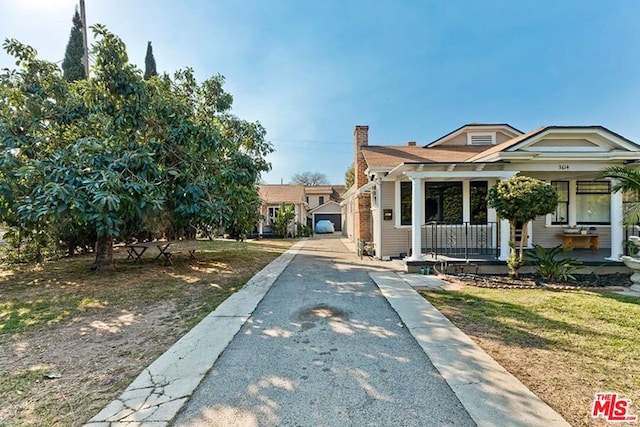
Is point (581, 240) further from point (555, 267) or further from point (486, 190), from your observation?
point (555, 267)

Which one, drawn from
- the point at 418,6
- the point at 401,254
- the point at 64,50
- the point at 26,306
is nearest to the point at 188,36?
the point at 418,6

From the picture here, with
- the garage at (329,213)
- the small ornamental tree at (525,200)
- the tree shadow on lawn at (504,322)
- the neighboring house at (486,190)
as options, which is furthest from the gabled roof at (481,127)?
the garage at (329,213)

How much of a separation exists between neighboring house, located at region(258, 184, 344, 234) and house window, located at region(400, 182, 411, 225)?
11.2m

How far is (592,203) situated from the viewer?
10766mm

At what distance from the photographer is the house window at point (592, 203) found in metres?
10.7

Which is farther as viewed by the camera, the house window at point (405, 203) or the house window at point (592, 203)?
the house window at point (405, 203)

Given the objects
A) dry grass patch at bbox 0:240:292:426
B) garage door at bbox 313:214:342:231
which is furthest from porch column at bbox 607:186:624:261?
garage door at bbox 313:214:342:231

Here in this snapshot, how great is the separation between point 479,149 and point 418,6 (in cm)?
663

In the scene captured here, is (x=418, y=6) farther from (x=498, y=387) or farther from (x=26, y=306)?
(x=26, y=306)

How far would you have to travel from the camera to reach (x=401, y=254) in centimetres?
1113

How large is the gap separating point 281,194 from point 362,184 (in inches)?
596

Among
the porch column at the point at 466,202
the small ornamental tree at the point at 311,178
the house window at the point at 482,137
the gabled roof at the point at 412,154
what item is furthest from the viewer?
the small ornamental tree at the point at 311,178

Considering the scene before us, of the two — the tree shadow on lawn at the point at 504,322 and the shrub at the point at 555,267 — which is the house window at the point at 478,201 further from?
the tree shadow on lawn at the point at 504,322

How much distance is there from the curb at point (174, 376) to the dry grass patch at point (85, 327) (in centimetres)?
17
